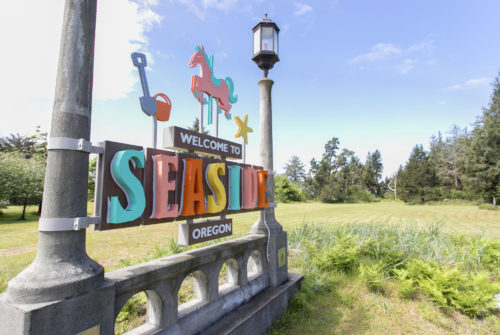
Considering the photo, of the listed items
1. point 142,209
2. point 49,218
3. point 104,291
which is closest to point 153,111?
point 142,209

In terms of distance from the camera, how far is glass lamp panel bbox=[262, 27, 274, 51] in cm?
483

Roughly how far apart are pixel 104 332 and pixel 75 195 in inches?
44.5

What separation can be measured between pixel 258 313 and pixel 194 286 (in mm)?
1080

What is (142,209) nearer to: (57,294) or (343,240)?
(57,294)

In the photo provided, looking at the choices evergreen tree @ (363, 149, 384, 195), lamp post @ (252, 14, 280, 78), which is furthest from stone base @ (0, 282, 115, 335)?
evergreen tree @ (363, 149, 384, 195)

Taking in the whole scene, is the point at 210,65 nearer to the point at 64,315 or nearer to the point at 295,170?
the point at 64,315

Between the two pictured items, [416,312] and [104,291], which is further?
[416,312]

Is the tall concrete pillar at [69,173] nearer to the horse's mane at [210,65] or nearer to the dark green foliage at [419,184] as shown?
the horse's mane at [210,65]

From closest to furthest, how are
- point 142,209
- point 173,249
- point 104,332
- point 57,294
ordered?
1. point 57,294
2. point 104,332
3. point 142,209
4. point 173,249

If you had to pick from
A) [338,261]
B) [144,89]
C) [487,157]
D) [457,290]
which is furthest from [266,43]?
[487,157]

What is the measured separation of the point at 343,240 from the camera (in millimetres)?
A: 6629

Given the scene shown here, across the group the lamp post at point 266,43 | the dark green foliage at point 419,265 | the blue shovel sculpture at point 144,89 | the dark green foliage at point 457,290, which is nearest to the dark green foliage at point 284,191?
the dark green foliage at point 419,265

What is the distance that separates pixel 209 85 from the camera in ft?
12.6

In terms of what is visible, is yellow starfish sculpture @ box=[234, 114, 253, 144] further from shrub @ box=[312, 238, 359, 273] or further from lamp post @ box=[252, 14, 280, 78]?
shrub @ box=[312, 238, 359, 273]
